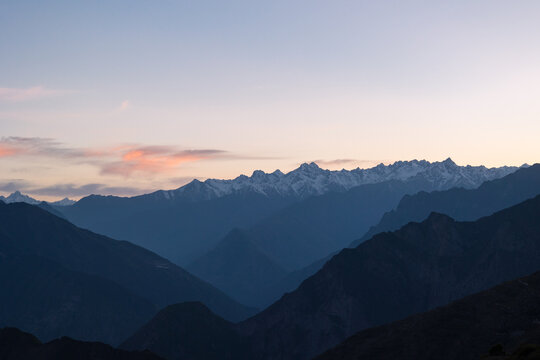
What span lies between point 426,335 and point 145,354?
A: 7304 cm

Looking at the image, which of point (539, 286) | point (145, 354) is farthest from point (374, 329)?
point (145, 354)

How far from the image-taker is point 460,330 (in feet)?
565

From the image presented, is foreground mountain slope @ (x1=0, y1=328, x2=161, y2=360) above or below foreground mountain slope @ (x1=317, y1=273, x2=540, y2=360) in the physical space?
below

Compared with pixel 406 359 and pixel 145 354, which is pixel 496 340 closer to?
pixel 406 359

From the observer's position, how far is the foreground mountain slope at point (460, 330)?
543ft

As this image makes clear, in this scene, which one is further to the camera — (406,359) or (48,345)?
(48,345)

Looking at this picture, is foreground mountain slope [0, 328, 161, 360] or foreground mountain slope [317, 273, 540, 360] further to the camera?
foreground mountain slope [0, 328, 161, 360]

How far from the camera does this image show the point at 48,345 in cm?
19100

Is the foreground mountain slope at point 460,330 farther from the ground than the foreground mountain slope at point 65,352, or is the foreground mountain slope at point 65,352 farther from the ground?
the foreground mountain slope at point 460,330

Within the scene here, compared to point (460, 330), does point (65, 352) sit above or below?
below

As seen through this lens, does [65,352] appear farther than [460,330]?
Yes

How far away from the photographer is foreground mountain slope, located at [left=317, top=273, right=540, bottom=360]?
16562 cm

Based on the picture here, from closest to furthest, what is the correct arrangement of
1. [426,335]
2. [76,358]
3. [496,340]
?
[496,340] → [426,335] → [76,358]

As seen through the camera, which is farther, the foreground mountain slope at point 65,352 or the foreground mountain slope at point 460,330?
the foreground mountain slope at point 65,352
